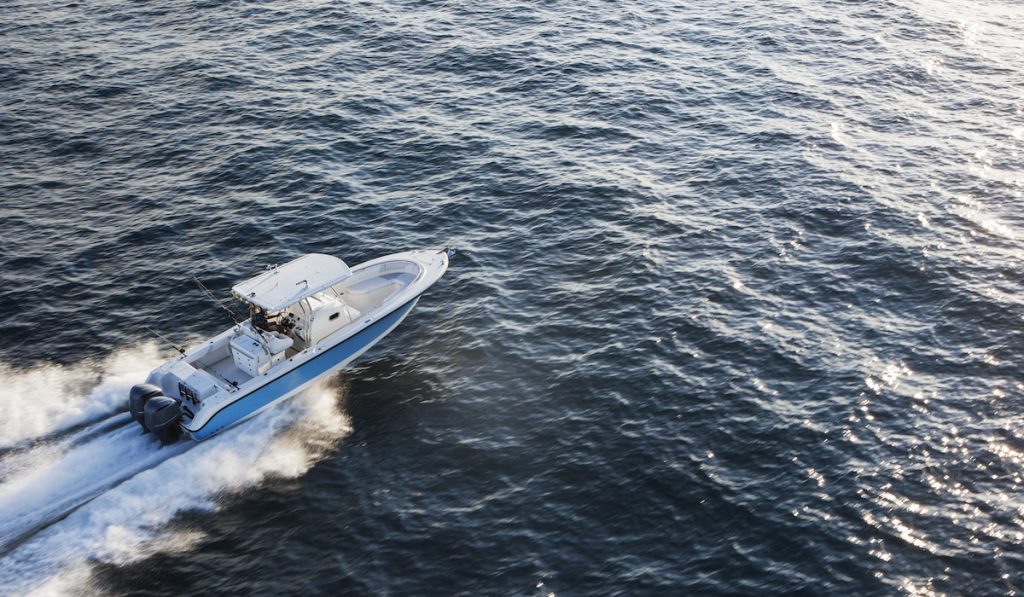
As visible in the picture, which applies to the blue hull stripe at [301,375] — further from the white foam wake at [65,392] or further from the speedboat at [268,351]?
the white foam wake at [65,392]

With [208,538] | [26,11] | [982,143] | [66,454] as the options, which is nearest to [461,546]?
[208,538]

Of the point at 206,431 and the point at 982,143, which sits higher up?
the point at 982,143

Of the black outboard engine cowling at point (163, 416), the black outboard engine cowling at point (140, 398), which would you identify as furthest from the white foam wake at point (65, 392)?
the black outboard engine cowling at point (163, 416)

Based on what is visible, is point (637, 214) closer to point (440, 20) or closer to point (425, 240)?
point (425, 240)

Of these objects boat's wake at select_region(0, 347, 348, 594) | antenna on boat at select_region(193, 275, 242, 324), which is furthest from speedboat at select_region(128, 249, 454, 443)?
antenna on boat at select_region(193, 275, 242, 324)

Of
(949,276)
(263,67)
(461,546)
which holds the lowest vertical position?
(461,546)

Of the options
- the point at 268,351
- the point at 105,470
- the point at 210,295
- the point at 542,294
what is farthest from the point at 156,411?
the point at 542,294

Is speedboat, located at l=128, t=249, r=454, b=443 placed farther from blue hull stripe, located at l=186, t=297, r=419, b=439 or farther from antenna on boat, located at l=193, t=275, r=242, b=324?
antenna on boat, located at l=193, t=275, r=242, b=324
